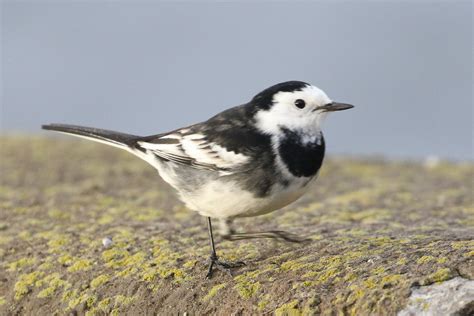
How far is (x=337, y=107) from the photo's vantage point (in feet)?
21.5

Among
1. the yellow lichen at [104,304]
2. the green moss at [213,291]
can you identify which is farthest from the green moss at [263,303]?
the yellow lichen at [104,304]

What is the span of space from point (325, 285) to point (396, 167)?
7.32 m

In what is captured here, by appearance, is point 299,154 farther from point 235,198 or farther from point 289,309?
point 289,309

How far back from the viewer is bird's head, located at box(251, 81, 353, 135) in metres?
6.57

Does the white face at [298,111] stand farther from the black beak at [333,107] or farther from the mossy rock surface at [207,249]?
the mossy rock surface at [207,249]

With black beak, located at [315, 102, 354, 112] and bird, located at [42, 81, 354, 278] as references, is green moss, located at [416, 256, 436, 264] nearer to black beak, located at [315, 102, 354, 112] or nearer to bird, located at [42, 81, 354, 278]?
bird, located at [42, 81, 354, 278]

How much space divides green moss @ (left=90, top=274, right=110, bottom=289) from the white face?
182 cm

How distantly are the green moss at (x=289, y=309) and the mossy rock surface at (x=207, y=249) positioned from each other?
0.4 inches

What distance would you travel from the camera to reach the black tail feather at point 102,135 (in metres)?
7.40

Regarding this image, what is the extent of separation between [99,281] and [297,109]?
7.23ft

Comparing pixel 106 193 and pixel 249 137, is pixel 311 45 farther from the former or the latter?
pixel 249 137

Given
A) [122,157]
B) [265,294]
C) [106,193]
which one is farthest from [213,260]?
[122,157]

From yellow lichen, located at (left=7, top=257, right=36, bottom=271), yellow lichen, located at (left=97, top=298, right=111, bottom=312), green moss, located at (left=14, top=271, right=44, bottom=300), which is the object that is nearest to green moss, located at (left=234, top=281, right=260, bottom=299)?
yellow lichen, located at (left=97, top=298, right=111, bottom=312)

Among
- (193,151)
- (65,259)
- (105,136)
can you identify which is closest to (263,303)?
(193,151)
